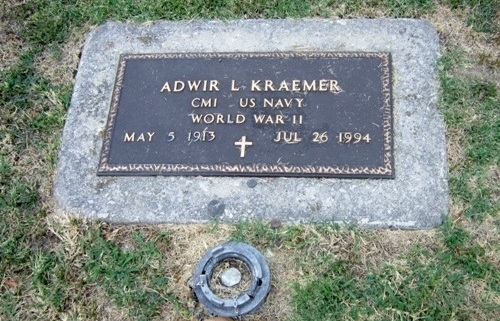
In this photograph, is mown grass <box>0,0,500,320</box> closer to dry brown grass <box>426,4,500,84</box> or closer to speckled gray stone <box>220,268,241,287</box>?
dry brown grass <box>426,4,500,84</box>

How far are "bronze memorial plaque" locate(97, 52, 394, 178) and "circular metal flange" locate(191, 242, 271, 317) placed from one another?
0.43 meters

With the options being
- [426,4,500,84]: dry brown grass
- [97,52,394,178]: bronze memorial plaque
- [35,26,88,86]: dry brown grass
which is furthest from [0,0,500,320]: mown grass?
[97,52,394,178]: bronze memorial plaque

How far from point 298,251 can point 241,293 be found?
346 mm

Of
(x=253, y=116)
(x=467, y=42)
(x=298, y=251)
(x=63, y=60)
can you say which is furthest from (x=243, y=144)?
(x=467, y=42)

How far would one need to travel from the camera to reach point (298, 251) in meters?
2.72

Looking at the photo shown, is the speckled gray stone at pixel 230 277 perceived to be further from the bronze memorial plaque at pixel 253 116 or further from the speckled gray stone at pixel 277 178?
the bronze memorial plaque at pixel 253 116

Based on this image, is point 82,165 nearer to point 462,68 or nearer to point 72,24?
point 72,24

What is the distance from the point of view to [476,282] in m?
2.59

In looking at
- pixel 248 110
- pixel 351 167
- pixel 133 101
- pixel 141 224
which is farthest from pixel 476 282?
pixel 133 101

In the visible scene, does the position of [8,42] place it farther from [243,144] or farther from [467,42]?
[467,42]

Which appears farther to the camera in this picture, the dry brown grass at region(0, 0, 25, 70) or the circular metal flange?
the dry brown grass at region(0, 0, 25, 70)

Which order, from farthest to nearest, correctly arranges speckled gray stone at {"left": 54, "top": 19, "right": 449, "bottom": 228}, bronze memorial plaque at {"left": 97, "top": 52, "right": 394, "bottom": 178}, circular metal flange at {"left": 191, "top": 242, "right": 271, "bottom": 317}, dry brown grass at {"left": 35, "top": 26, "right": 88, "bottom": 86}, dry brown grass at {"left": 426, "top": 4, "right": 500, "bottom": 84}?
dry brown grass at {"left": 35, "top": 26, "right": 88, "bottom": 86} < dry brown grass at {"left": 426, "top": 4, "right": 500, "bottom": 84} < bronze memorial plaque at {"left": 97, "top": 52, "right": 394, "bottom": 178} < speckled gray stone at {"left": 54, "top": 19, "right": 449, "bottom": 228} < circular metal flange at {"left": 191, "top": 242, "right": 271, "bottom": 317}

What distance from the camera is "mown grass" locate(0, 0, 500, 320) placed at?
2.58 meters

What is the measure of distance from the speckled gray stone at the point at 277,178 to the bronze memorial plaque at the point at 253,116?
0.22ft
